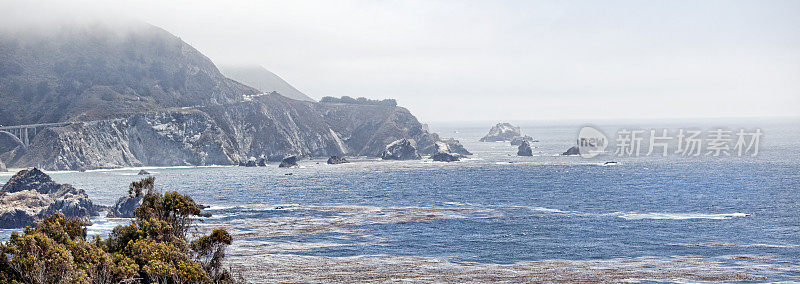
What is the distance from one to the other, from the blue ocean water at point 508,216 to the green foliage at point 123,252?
2776cm

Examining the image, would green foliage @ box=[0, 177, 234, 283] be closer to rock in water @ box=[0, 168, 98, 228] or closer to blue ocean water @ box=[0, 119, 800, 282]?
blue ocean water @ box=[0, 119, 800, 282]

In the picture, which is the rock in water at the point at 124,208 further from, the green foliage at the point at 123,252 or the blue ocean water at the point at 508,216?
the green foliage at the point at 123,252

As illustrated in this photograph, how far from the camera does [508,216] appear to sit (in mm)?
121875

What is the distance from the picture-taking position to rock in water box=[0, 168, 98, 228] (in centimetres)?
11075

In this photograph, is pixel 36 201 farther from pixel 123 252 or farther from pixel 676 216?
pixel 676 216

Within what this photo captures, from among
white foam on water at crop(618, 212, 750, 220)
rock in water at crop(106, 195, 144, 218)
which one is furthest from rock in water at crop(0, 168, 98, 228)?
white foam on water at crop(618, 212, 750, 220)

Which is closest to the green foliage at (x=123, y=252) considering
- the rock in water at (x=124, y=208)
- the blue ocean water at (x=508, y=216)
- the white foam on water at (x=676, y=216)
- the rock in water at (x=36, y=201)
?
the blue ocean water at (x=508, y=216)

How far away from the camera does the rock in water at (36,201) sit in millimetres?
110750

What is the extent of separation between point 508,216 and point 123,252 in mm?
80046

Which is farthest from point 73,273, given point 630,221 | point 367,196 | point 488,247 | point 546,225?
point 367,196

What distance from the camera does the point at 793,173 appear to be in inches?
7766

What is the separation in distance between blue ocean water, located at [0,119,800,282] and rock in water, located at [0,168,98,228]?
8099mm

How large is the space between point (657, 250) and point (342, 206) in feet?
225

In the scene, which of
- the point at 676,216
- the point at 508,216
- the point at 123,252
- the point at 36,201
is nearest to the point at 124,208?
the point at 36,201
